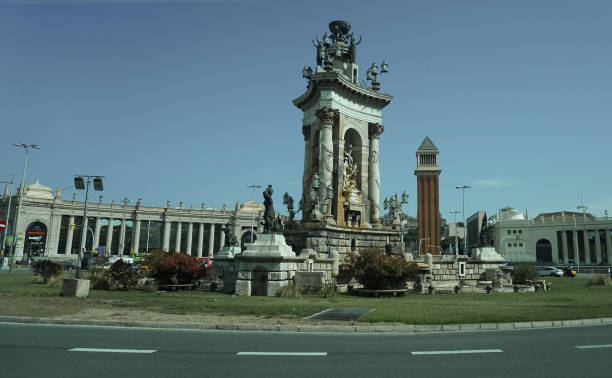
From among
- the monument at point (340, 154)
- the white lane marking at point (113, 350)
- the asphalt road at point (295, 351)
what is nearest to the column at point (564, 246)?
the monument at point (340, 154)

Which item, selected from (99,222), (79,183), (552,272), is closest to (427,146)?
(552,272)

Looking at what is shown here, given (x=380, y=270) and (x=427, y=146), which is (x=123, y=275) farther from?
(x=427, y=146)

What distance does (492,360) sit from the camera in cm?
715

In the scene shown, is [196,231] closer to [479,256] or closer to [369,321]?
[479,256]

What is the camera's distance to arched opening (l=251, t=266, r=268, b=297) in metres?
19.5

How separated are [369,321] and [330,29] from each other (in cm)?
2999

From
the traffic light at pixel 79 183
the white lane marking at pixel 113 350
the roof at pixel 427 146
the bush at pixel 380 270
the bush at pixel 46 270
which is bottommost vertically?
the white lane marking at pixel 113 350

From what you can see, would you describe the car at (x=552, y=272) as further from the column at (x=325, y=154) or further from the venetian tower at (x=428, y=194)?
the venetian tower at (x=428, y=194)

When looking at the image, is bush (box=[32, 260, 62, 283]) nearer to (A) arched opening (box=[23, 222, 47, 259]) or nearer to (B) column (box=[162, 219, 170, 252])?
(A) arched opening (box=[23, 222, 47, 259])

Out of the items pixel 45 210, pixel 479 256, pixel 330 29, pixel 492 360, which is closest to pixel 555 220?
pixel 479 256

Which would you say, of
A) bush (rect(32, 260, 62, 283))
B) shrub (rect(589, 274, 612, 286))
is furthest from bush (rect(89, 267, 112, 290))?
shrub (rect(589, 274, 612, 286))

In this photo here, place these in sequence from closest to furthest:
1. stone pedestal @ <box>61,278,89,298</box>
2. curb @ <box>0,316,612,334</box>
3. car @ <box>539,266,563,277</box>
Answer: curb @ <box>0,316,612,334</box>
stone pedestal @ <box>61,278,89,298</box>
car @ <box>539,266,563,277</box>

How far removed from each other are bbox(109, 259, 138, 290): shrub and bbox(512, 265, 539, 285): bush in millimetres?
25957

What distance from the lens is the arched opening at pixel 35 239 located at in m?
81.6
